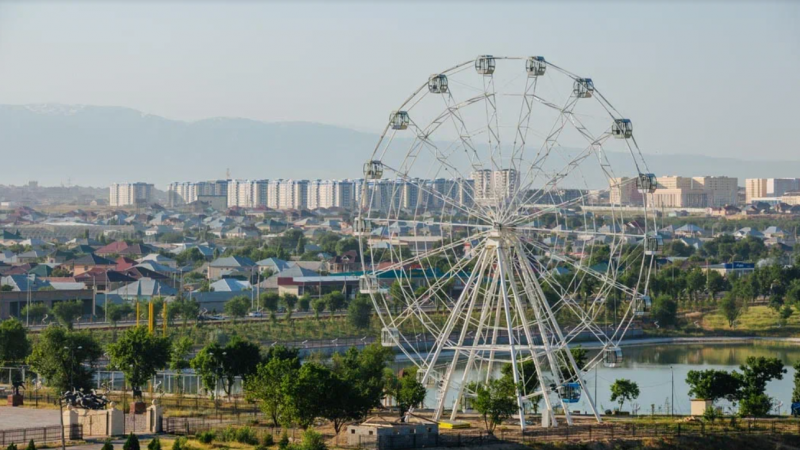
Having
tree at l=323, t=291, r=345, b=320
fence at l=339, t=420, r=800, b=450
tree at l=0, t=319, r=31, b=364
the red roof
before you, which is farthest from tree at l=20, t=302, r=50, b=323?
the red roof

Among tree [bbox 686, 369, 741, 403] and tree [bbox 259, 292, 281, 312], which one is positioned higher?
tree [bbox 259, 292, 281, 312]

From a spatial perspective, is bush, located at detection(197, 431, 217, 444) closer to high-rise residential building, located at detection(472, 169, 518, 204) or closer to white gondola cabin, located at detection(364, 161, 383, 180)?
white gondola cabin, located at detection(364, 161, 383, 180)

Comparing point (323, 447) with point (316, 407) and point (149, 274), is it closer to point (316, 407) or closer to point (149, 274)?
point (316, 407)

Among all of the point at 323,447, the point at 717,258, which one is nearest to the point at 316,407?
the point at 323,447

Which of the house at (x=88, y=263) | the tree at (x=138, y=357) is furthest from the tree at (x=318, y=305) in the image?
the tree at (x=138, y=357)

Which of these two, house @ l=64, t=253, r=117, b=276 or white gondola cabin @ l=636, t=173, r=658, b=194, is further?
house @ l=64, t=253, r=117, b=276

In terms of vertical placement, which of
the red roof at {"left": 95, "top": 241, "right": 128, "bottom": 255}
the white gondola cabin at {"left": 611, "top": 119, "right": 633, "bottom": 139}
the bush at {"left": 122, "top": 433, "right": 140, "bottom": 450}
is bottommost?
the bush at {"left": 122, "top": 433, "right": 140, "bottom": 450}

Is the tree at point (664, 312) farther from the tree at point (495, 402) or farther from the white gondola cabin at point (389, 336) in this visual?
the white gondola cabin at point (389, 336)
